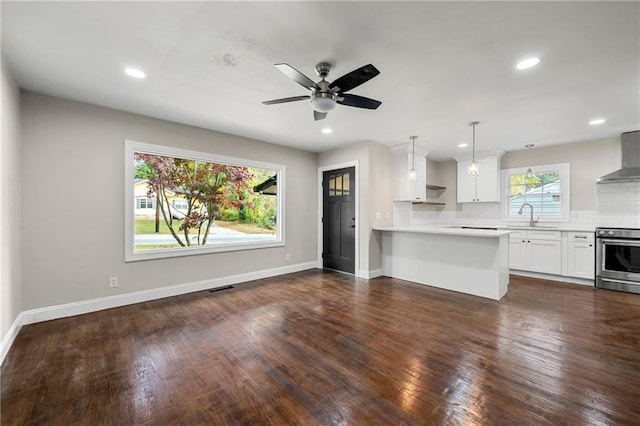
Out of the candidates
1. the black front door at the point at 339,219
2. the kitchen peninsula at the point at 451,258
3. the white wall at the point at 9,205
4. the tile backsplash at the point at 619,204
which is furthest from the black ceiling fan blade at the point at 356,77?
the tile backsplash at the point at 619,204

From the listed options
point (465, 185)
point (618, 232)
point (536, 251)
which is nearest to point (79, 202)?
point (465, 185)

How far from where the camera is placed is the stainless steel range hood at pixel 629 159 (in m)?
4.28

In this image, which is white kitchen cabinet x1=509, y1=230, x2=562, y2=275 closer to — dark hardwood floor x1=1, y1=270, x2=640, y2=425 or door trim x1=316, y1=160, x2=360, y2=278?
dark hardwood floor x1=1, y1=270, x2=640, y2=425

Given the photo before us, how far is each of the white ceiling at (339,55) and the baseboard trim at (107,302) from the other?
2.46 meters

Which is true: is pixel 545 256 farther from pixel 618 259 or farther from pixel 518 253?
pixel 618 259

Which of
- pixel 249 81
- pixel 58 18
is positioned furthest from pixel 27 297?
pixel 249 81

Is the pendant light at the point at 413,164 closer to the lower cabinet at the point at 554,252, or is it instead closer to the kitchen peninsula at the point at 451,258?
the kitchen peninsula at the point at 451,258

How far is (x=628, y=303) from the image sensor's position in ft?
11.9

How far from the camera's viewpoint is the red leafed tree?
404cm

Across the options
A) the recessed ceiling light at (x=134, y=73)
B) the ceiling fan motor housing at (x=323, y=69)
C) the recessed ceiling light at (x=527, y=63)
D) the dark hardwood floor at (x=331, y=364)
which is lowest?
the dark hardwood floor at (x=331, y=364)

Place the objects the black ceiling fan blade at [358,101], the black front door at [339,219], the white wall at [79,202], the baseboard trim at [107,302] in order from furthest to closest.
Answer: the black front door at [339,219] → the white wall at [79,202] → the baseboard trim at [107,302] → the black ceiling fan blade at [358,101]

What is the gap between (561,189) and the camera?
5.16 meters

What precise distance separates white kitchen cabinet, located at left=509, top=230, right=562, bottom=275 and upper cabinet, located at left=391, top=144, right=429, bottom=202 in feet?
6.55

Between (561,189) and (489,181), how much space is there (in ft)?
3.93
